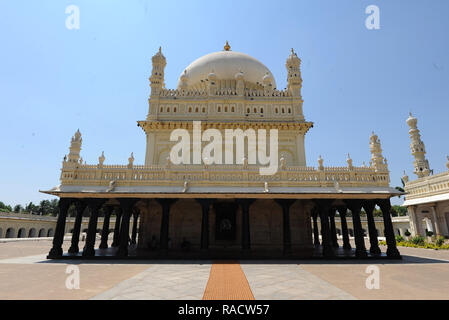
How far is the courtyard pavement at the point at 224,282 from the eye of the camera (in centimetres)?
765

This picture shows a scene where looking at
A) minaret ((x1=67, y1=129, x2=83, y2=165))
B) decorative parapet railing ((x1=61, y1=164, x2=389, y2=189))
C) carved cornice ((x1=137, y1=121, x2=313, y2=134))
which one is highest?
carved cornice ((x1=137, y1=121, x2=313, y2=134))

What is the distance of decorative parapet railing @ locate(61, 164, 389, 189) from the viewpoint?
16859 millimetres

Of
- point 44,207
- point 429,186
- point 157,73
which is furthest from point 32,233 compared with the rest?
point 429,186

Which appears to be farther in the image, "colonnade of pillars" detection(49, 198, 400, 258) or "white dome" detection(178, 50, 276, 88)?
"white dome" detection(178, 50, 276, 88)

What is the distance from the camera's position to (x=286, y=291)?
8.01 m

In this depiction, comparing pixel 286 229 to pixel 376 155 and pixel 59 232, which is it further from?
pixel 59 232

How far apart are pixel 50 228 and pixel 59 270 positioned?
56.2 metres

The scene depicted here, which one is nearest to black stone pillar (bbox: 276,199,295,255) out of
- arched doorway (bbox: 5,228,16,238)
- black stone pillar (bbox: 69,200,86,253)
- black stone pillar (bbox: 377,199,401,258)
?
black stone pillar (bbox: 377,199,401,258)

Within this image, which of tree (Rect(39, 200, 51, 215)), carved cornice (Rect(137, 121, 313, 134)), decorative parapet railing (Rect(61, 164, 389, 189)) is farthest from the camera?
tree (Rect(39, 200, 51, 215))

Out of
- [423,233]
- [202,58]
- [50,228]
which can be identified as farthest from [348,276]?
[50,228]

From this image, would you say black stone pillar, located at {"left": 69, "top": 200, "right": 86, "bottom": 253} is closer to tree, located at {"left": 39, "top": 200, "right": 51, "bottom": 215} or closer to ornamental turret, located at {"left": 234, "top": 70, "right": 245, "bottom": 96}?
ornamental turret, located at {"left": 234, "top": 70, "right": 245, "bottom": 96}

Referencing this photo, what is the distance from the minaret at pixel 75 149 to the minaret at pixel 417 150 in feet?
144

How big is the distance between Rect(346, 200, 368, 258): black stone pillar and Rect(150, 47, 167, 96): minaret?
21.0 m

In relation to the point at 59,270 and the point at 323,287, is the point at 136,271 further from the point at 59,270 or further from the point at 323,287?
the point at 323,287
